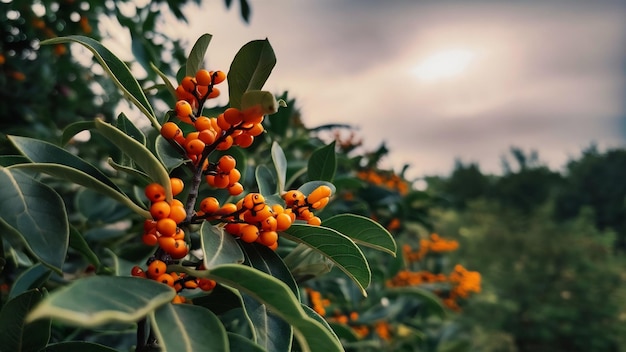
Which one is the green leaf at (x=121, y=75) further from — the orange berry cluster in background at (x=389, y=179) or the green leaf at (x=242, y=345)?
the orange berry cluster in background at (x=389, y=179)

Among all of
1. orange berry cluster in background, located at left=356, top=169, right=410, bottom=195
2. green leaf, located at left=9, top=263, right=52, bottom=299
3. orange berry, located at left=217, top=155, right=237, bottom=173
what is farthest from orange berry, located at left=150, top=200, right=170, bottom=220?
orange berry cluster in background, located at left=356, top=169, right=410, bottom=195

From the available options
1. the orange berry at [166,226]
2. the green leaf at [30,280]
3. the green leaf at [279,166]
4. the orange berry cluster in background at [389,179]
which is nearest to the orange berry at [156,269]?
the orange berry at [166,226]

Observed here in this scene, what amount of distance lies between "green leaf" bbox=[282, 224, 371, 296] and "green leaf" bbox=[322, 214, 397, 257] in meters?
0.07

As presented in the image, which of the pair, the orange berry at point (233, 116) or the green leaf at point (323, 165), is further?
the green leaf at point (323, 165)

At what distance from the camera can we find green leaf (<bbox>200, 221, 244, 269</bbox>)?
1.78ft

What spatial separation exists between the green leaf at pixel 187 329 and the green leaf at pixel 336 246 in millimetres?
177

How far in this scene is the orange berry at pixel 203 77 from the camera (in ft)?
2.15

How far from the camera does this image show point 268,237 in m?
0.62

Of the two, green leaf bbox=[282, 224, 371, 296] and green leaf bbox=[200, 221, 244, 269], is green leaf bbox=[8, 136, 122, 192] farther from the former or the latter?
green leaf bbox=[282, 224, 371, 296]

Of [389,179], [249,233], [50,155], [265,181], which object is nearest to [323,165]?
[265,181]

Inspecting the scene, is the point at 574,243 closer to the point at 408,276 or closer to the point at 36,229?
the point at 408,276

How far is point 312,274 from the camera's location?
2.99 ft

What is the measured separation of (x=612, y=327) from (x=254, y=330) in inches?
637

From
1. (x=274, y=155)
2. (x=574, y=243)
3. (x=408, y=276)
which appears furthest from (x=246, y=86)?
(x=574, y=243)
